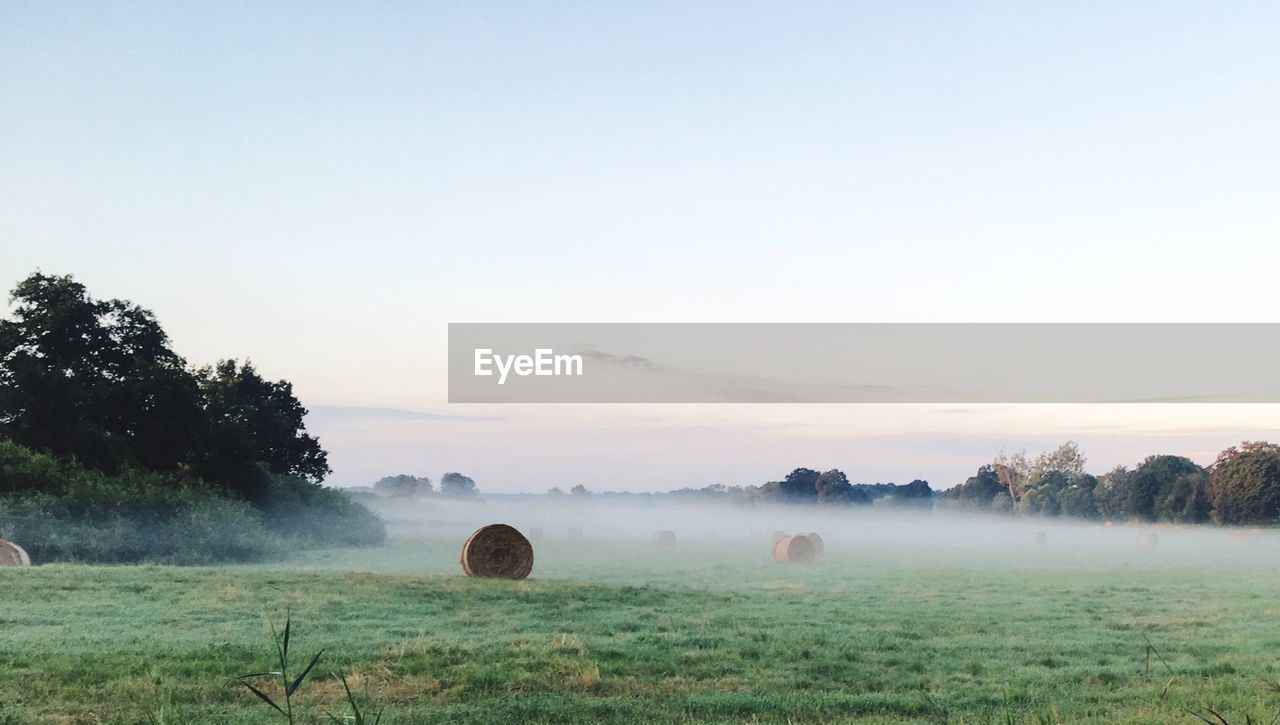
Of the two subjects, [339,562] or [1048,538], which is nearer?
[339,562]

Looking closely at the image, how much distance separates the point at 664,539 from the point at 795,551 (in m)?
20.5

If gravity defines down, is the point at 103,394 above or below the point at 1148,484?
above

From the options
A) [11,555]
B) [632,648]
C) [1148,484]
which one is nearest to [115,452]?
[11,555]

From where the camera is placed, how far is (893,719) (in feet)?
34.8

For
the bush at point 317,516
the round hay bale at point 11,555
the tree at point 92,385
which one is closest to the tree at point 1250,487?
the bush at point 317,516

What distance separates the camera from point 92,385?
127ft

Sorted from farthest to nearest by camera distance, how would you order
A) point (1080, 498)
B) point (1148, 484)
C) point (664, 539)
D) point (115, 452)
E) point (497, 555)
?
point (1080, 498) → point (1148, 484) → point (664, 539) → point (115, 452) → point (497, 555)

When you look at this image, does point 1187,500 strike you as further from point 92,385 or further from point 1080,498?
point 92,385

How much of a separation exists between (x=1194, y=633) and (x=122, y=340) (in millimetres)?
37354

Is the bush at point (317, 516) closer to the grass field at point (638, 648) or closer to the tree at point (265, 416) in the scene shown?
the tree at point (265, 416)

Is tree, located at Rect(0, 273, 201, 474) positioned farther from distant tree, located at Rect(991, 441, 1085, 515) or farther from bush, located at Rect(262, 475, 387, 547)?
distant tree, located at Rect(991, 441, 1085, 515)

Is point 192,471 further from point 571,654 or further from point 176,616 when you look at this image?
point 571,654

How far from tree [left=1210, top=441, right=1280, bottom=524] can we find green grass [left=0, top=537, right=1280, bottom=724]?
51.5 meters

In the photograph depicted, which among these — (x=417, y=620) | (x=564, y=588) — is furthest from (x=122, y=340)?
(x=417, y=620)
